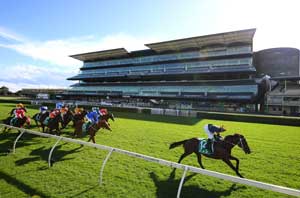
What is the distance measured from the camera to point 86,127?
835cm

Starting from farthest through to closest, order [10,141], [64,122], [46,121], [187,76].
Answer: [187,76], [64,122], [46,121], [10,141]

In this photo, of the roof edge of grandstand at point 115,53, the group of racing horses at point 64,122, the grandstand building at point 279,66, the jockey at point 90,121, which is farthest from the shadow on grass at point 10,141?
the roof edge of grandstand at point 115,53

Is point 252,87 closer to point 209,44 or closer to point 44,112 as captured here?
point 209,44

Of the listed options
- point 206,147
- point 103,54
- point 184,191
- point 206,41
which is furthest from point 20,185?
point 103,54

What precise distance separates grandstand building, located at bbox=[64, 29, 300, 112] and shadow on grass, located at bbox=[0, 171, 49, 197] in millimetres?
30854

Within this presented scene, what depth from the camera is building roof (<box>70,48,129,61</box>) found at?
189 ft

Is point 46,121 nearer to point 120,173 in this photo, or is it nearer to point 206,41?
point 120,173

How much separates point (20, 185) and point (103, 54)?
194 ft

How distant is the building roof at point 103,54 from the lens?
189 ft

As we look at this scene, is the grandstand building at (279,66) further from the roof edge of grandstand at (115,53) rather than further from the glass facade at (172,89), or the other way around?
the roof edge of grandstand at (115,53)

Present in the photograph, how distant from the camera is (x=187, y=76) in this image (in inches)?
1836

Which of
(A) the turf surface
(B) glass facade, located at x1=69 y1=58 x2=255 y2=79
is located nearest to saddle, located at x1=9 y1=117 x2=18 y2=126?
(A) the turf surface

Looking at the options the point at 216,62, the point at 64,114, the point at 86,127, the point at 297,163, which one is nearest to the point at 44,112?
the point at 64,114

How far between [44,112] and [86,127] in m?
3.88
